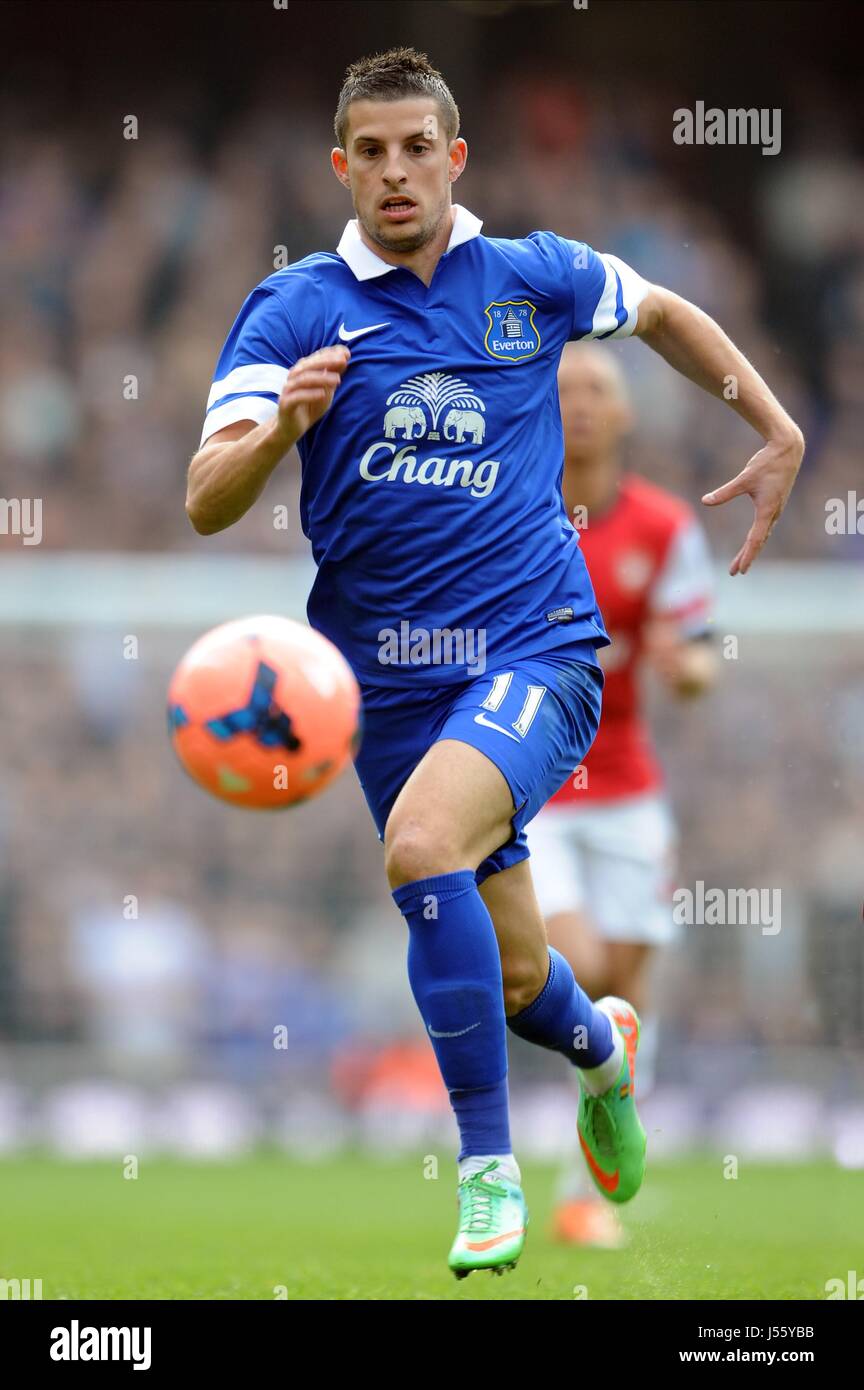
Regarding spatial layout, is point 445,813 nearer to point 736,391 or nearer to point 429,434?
point 429,434

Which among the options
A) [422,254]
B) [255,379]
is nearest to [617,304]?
[422,254]

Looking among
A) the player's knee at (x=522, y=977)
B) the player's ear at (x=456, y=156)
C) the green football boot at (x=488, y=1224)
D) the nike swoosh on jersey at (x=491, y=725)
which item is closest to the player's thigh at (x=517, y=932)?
the player's knee at (x=522, y=977)

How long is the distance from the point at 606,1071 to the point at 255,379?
2.23m

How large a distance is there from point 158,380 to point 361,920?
18.8 feet

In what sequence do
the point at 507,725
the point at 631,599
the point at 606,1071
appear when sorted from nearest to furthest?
the point at 507,725 < the point at 606,1071 < the point at 631,599

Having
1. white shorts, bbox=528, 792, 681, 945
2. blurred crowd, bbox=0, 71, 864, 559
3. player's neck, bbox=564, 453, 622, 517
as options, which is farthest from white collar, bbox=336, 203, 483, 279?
blurred crowd, bbox=0, 71, 864, 559

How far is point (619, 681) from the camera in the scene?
8438 millimetres

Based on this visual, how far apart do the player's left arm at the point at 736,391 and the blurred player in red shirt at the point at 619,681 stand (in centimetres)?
229

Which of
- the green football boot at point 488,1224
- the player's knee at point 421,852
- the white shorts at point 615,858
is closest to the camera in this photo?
the green football boot at point 488,1224

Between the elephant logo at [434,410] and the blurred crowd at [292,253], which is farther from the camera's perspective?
the blurred crowd at [292,253]

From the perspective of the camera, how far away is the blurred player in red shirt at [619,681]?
8055mm

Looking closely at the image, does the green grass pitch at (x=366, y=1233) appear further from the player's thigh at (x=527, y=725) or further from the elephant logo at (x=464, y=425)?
the elephant logo at (x=464, y=425)

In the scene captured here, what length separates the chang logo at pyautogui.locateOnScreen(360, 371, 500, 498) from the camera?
16.8 ft

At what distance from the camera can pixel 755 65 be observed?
61.8 feet
